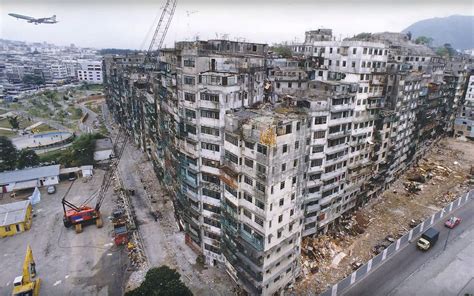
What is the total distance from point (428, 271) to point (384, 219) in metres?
14.6

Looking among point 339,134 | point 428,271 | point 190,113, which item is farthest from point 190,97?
point 428,271

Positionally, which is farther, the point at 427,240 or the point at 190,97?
the point at 427,240

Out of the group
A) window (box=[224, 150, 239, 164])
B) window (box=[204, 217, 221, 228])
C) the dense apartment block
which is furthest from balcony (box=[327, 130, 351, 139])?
window (box=[204, 217, 221, 228])

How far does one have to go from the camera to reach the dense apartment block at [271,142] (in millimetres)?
37375

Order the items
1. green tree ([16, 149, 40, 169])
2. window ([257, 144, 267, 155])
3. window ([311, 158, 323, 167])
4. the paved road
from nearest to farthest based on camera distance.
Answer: window ([257, 144, 267, 155]), the paved road, window ([311, 158, 323, 167]), green tree ([16, 149, 40, 169])

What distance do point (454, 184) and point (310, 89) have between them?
5120cm

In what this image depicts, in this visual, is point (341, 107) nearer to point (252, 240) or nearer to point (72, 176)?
point (252, 240)

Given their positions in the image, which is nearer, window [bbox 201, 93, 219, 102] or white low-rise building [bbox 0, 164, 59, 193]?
window [bbox 201, 93, 219, 102]

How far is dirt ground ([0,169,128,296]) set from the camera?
44.9m

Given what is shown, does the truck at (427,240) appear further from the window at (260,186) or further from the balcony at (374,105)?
the window at (260,186)

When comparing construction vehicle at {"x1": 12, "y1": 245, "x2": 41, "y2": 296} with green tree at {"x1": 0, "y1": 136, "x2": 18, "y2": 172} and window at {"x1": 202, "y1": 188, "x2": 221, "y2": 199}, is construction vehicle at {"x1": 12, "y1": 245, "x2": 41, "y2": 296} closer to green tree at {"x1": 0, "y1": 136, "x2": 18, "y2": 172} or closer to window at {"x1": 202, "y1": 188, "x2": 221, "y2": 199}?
window at {"x1": 202, "y1": 188, "x2": 221, "y2": 199}

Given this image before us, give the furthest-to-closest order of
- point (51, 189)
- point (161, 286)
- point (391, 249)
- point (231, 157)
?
point (51, 189), point (391, 249), point (231, 157), point (161, 286)

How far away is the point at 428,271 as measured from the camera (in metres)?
46.9

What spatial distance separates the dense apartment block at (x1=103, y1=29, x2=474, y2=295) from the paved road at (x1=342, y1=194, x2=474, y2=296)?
11581 mm
